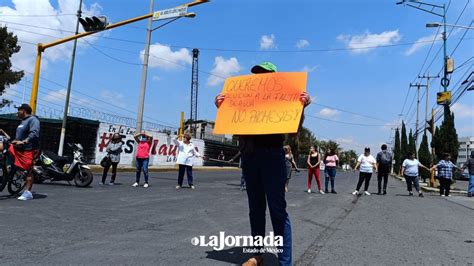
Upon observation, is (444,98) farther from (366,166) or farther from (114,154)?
(114,154)

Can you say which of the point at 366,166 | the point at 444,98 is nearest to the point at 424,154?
the point at 444,98

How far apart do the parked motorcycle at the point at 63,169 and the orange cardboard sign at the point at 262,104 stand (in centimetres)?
864

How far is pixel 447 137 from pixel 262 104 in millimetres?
22186

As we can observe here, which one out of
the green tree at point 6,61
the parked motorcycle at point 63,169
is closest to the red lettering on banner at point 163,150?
the green tree at point 6,61

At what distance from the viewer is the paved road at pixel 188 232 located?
453 cm

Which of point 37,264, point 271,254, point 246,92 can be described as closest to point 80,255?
point 37,264

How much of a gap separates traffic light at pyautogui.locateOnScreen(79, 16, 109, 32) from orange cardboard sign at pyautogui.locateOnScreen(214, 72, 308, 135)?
11531mm

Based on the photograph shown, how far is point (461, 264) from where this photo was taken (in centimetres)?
467

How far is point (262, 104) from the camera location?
14.2 ft

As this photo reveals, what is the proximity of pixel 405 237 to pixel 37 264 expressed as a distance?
4916 mm

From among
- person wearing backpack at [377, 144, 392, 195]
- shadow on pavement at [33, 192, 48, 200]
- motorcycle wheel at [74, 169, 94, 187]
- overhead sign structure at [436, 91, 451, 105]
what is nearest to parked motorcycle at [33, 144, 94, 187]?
motorcycle wheel at [74, 169, 94, 187]

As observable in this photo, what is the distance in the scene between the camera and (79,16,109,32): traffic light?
574 inches

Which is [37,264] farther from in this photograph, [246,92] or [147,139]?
[147,139]

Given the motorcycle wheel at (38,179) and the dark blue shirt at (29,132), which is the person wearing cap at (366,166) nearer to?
the motorcycle wheel at (38,179)
